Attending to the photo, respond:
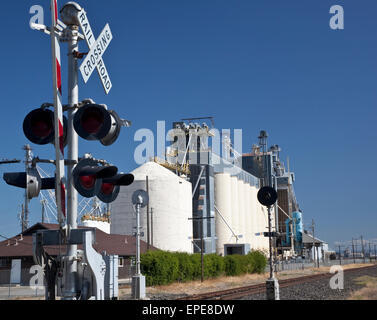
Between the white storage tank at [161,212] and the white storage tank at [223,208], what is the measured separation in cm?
1443

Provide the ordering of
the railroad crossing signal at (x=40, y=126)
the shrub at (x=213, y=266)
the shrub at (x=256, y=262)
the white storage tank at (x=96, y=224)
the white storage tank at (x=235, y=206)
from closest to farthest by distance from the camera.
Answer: the railroad crossing signal at (x=40, y=126), the shrub at (x=213, y=266), the shrub at (x=256, y=262), the white storage tank at (x=96, y=224), the white storage tank at (x=235, y=206)

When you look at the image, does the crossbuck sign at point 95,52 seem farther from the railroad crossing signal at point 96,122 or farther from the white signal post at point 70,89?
the railroad crossing signal at point 96,122

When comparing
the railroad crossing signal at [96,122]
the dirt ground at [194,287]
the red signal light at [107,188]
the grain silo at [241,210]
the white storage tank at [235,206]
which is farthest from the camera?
the grain silo at [241,210]

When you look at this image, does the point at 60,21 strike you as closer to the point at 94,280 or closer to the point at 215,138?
the point at 94,280

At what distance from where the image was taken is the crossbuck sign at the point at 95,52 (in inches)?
322

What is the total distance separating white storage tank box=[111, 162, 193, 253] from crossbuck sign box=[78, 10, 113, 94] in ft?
154

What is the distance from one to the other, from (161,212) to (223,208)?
19478mm

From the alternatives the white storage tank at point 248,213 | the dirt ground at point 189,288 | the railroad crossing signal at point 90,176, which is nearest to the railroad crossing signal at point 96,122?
the railroad crossing signal at point 90,176

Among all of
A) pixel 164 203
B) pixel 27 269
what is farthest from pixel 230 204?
pixel 27 269

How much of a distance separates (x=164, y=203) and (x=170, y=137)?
24.9 m

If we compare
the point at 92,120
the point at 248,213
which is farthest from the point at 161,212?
the point at 92,120

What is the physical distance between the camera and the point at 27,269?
4031cm

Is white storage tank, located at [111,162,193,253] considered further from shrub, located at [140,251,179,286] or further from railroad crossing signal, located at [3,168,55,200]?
railroad crossing signal, located at [3,168,55,200]

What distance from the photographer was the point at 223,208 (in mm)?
74062
